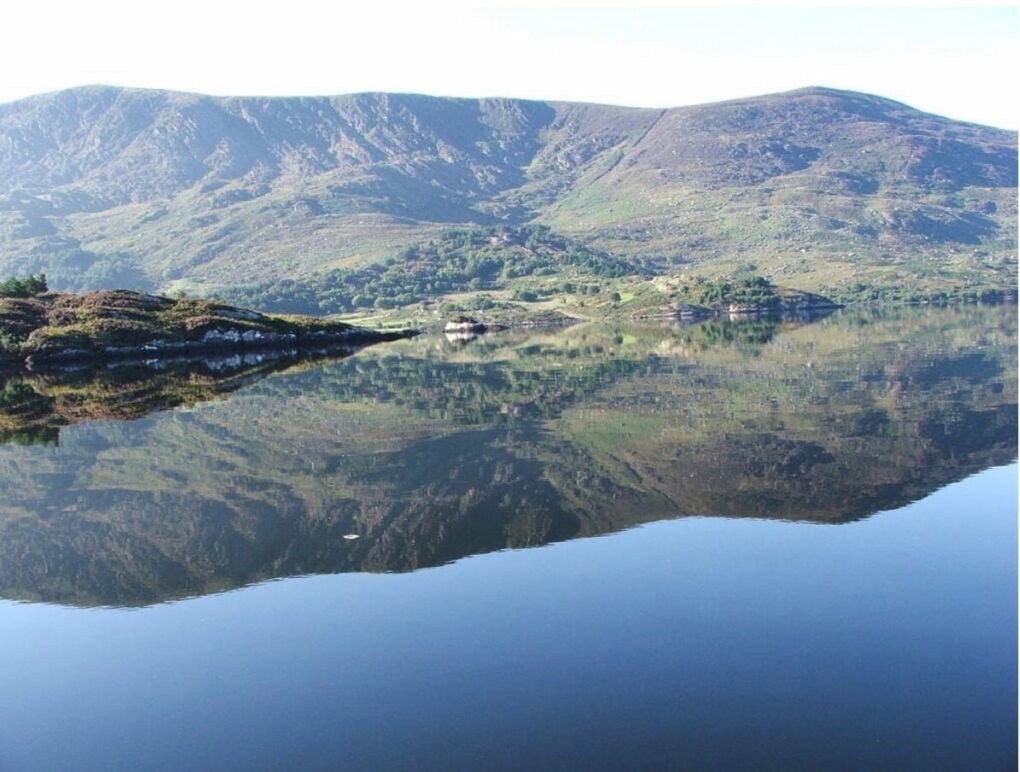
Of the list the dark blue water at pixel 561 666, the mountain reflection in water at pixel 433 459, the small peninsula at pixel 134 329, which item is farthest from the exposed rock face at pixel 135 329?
the dark blue water at pixel 561 666

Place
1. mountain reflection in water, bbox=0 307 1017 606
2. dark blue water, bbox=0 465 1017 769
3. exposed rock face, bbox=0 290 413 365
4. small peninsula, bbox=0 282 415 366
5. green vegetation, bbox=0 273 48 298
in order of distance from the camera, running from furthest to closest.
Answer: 1. green vegetation, bbox=0 273 48 298
2. exposed rock face, bbox=0 290 413 365
3. small peninsula, bbox=0 282 415 366
4. mountain reflection in water, bbox=0 307 1017 606
5. dark blue water, bbox=0 465 1017 769

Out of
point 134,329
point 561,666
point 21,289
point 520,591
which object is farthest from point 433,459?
point 21,289

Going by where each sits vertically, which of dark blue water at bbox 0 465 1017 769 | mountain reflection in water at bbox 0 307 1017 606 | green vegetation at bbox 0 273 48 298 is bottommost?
green vegetation at bbox 0 273 48 298

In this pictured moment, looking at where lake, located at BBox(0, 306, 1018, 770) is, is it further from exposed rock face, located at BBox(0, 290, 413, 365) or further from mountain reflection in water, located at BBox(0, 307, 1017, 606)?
exposed rock face, located at BBox(0, 290, 413, 365)

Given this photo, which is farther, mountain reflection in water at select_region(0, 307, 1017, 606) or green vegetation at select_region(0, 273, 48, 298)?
green vegetation at select_region(0, 273, 48, 298)

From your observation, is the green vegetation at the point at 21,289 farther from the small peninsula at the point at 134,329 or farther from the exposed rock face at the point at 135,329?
the exposed rock face at the point at 135,329

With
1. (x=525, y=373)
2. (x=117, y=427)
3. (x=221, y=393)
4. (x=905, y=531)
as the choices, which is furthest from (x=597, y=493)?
(x=525, y=373)

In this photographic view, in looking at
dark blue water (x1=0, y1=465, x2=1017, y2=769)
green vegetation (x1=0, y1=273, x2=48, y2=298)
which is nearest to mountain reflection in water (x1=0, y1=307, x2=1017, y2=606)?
dark blue water (x1=0, y1=465, x2=1017, y2=769)
